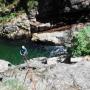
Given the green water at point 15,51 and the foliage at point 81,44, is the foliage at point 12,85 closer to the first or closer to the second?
the foliage at point 81,44

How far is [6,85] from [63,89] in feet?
7.85

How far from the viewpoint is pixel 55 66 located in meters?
15.5

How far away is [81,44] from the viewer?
18.6 meters

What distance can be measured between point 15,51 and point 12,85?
57.8 ft

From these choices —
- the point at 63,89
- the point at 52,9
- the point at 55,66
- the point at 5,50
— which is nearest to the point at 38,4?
the point at 52,9

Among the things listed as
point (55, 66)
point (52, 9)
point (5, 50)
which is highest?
point (55, 66)

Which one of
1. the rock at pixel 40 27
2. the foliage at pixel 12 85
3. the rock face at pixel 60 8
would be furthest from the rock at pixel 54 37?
the foliage at pixel 12 85

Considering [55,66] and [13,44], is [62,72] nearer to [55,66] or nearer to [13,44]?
[55,66]

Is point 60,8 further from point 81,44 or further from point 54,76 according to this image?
point 54,76

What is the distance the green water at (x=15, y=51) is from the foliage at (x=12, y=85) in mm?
13181

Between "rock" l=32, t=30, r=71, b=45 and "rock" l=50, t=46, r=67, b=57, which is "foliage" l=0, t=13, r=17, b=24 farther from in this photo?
"rock" l=50, t=46, r=67, b=57

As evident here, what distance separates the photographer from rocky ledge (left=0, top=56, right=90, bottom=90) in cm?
1359

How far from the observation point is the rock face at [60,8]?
34.7 metres

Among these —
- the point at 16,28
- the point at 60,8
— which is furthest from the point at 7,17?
the point at 60,8
